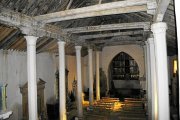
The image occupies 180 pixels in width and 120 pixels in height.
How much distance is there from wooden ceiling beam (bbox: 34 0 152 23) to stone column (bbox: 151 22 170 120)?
100 centimetres

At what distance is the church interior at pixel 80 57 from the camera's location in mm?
7445

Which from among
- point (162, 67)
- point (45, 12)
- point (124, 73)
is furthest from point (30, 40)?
point (124, 73)

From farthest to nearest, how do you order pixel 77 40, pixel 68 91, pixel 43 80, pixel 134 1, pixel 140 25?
1. pixel 68 91
2. pixel 43 80
3. pixel 77 40
4. pixel 140 25
5. pixel 134 1

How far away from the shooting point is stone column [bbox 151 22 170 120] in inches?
281

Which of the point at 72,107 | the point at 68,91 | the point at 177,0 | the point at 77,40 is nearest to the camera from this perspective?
the point at 177,0

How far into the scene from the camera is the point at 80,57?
14.8 metres

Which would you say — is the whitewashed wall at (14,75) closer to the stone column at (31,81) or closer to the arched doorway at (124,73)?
the stone column at (31,81)

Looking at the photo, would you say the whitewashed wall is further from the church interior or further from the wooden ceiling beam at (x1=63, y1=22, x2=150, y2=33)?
the wooden ceiling beam at (x1=63, y1=22, x2=150, y2=33)

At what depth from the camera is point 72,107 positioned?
17891 mm

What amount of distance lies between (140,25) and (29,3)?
5539mm

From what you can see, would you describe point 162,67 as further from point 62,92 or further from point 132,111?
point 132,111

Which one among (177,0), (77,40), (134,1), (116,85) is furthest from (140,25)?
(116,85)

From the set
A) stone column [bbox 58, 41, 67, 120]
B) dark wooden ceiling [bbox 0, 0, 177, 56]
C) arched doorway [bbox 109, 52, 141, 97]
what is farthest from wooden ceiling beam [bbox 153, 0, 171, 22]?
arched doorway [bbox 109, 52, 141, 97]

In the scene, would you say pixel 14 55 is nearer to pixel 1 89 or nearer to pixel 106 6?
pixel 1 89
